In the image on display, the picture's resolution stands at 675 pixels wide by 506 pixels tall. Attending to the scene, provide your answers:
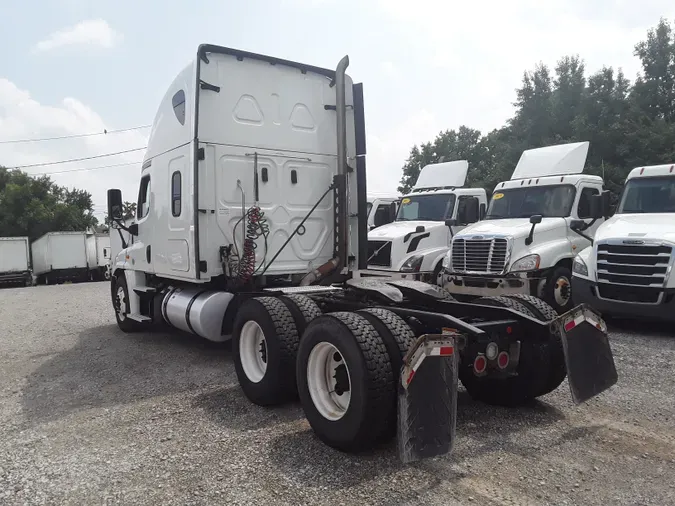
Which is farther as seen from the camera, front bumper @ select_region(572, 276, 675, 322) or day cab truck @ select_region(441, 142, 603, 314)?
day cab truck @ select_region(441, 142, 603, 314)

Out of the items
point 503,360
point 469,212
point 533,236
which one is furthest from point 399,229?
point 503,360

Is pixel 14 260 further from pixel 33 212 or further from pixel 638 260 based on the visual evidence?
pixel 638 260

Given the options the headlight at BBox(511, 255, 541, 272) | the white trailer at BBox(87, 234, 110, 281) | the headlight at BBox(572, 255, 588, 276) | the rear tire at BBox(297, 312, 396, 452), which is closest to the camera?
the rear tire at BBox(297, 312, 396, 452)

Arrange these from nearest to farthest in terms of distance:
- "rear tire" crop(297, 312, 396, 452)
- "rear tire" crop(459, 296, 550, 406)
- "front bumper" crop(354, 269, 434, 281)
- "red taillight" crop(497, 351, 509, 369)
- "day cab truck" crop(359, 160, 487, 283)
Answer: "rear tire" crop(297, 312, 396, 452), "red taillight" crop(497, 351, 509, 369), "rear tire" crop(459, 296, 550, 406), "front bumper" crop(354, 269, 434, 281), "day cab truck" crop(359, 160, 487, 283)

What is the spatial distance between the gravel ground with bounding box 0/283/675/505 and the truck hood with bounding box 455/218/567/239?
3486 millimetres

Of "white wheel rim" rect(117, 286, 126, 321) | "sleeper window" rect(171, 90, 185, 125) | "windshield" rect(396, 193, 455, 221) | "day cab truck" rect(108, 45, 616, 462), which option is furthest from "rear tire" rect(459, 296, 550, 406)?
"windshield" rect(396, 193, 455, 221)

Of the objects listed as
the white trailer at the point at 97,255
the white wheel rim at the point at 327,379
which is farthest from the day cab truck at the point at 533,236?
the white trailer at the point at 97,255

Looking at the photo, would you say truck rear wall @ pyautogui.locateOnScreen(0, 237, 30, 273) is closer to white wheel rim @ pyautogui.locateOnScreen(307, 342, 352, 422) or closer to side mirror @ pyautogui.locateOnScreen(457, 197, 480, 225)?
side mirror @ pyautogui.locateOnScreen(457, 197, 480, 225)

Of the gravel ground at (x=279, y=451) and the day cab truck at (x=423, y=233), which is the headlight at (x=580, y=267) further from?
the day cab truck at (x=423, y=233)

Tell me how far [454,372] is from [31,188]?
46.5 metres

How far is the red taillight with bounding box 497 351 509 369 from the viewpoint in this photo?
4.44 m

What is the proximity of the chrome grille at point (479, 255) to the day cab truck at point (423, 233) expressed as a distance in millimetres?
1315

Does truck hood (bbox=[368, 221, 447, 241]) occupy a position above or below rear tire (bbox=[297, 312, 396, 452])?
above

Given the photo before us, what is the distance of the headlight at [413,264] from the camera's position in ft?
38.4
